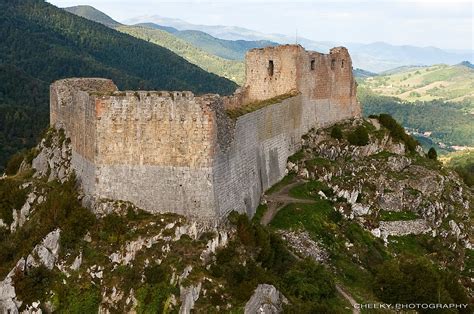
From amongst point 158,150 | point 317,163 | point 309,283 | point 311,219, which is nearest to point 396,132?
point 317,163

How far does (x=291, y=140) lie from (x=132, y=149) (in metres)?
15.9

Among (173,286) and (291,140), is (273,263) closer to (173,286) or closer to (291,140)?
(173,286)

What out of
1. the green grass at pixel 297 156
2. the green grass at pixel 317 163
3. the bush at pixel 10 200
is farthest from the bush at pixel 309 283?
the bush at pixel 10 200

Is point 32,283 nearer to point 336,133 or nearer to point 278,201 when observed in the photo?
point 278,201

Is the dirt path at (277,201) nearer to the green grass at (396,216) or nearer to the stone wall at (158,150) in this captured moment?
the green grass at (396,216)

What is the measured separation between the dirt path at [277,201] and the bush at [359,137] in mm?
8384

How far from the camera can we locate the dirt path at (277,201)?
101 feet

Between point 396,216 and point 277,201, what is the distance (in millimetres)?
8170

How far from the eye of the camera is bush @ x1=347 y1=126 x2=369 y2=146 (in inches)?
1635

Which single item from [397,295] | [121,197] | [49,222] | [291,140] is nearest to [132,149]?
[121,197]

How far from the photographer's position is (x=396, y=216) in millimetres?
36125

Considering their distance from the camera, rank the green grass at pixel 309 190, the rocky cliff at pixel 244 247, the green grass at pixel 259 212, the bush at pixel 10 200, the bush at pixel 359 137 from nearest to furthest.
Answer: the rocky cliff at pixel 244 247, the bush at pixel 10 200, the green grass at pixel 259 212, the green grass at pixel 309 190, the bush at pixel 359 137

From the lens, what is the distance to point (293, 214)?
102 ft

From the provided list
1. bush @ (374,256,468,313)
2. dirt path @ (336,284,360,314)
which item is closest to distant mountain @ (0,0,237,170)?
dirt path @ (336,284,360,314)
